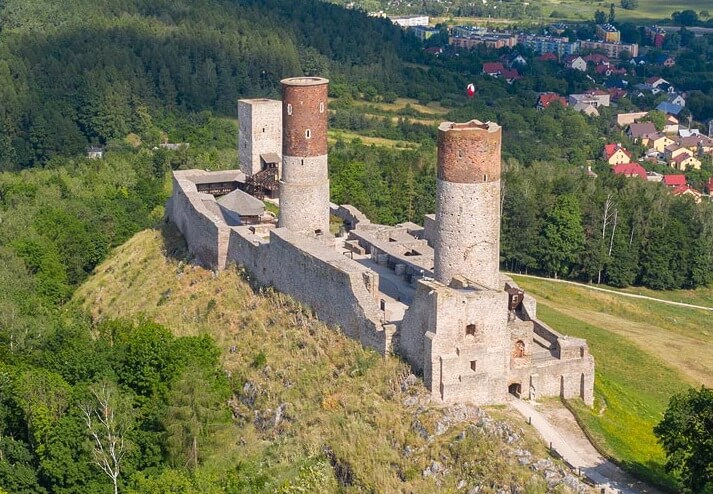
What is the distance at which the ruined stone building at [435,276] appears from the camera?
114 feet

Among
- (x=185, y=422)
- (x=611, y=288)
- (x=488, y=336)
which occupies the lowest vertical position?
(x=611, y=288)

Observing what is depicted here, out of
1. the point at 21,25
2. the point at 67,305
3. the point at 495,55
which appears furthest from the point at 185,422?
the point at 495,55

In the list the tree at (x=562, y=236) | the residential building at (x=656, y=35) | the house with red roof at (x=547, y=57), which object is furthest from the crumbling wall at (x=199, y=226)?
the residential building at (x=656, y=35)

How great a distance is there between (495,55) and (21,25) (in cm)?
6719

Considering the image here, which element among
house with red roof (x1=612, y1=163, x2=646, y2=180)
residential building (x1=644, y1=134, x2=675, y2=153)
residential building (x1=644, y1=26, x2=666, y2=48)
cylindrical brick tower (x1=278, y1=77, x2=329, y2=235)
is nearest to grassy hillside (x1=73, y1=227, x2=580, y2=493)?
cylindrical brick tower (x1=278, y1=77, x2=329, y2=235)

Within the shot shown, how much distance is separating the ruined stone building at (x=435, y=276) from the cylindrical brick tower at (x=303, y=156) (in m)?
0.04

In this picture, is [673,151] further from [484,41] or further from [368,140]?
[484,41]

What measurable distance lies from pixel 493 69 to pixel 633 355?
337ft

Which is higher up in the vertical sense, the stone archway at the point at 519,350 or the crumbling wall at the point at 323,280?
the crumbling wall at the point at 323,280

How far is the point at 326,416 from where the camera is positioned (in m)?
35.6

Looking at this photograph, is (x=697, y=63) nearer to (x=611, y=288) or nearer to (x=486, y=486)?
(x=611, y=288)

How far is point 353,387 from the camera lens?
36.2m

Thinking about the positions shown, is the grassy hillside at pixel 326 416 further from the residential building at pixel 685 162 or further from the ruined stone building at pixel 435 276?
the residential building at pixel 685 162

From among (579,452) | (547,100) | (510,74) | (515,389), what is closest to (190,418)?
Result: (515,389)
